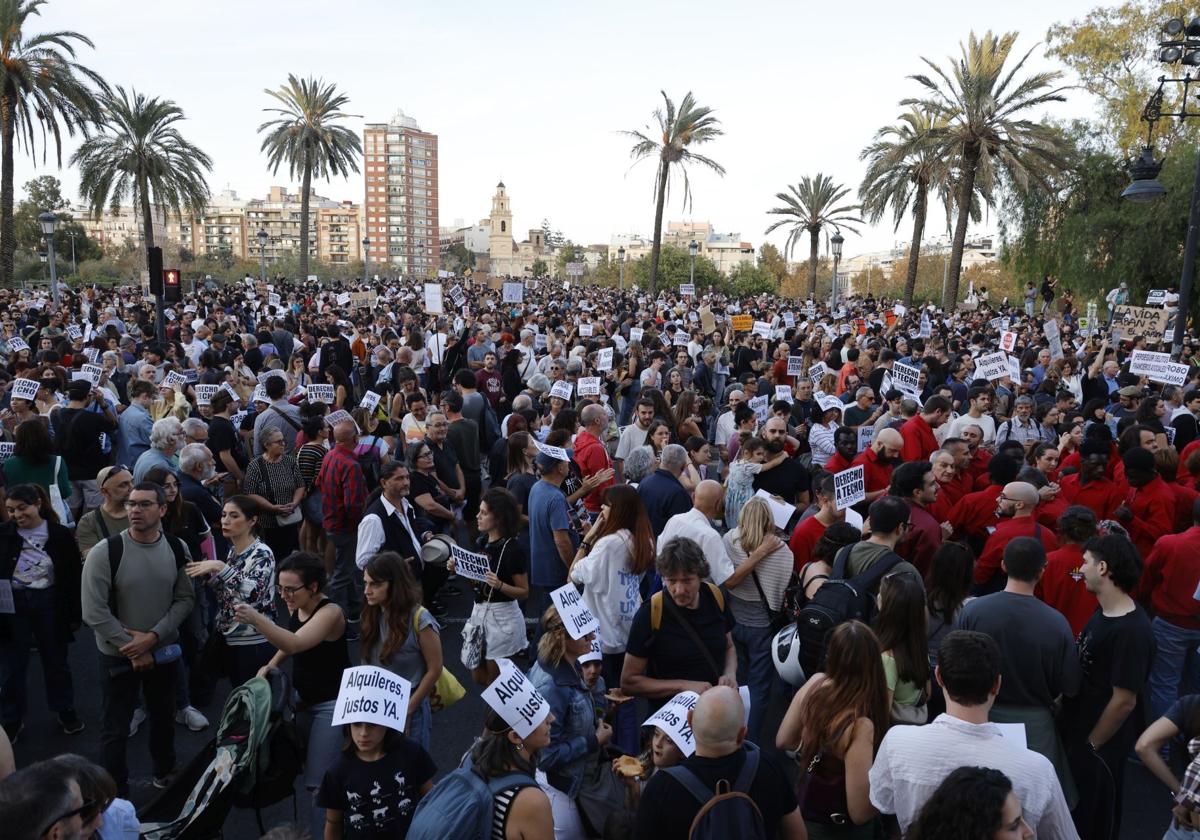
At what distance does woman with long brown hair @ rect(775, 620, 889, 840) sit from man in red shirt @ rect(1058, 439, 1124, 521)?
412 cm

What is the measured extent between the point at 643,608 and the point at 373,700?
5.17 ft

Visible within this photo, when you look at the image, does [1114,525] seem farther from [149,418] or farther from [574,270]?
[574,270]

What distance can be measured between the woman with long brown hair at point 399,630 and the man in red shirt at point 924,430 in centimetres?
533

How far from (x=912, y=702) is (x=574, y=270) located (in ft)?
145

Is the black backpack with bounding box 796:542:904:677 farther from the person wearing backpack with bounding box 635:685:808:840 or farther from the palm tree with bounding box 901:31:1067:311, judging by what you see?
the palm tree with bounding box 901:31:1067:311

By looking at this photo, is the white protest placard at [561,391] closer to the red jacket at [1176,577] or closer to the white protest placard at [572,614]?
the white protest placard at [572,614]

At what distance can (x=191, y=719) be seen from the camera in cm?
602

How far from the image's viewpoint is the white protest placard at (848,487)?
577cm

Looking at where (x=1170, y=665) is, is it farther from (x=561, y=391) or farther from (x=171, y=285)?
(x=171, y=285)

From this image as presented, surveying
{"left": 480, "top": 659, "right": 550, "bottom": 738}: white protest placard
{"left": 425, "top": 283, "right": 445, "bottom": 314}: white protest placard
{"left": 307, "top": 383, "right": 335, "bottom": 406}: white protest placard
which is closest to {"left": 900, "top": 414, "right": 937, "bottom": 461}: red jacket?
{"left": 480, "top": 659, "right": 550, "bottom": 738}: white protest placard

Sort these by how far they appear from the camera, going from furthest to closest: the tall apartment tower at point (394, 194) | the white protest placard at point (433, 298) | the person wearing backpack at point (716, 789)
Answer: the tall apartment tower at point (394, 194) → the white protest placard at point (433, 298) → the person wearing backpack at point (716, 789)

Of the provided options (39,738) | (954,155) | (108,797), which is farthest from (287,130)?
(108,797)

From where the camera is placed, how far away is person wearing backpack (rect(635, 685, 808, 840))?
288 centimetres

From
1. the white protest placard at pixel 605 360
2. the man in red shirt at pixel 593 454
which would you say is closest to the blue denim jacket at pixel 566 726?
the man in red shirt at pixel 593 454
